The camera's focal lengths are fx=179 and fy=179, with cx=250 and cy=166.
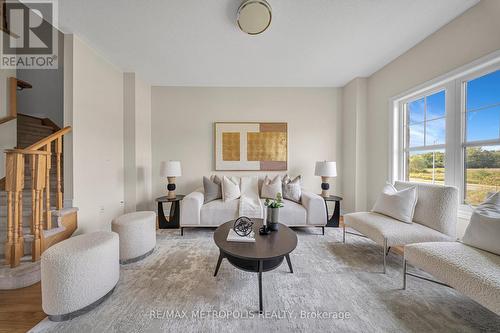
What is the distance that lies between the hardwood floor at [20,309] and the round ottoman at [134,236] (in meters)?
0.61

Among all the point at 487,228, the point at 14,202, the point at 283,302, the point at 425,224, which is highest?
the point at 14,202

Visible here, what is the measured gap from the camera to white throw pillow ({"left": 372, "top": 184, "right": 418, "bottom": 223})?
1.97 metres

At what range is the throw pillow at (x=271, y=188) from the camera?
3.07 metres

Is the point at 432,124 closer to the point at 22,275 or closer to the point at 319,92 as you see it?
the point at 319,92

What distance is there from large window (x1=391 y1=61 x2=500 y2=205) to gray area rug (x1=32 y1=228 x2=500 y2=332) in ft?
3.71

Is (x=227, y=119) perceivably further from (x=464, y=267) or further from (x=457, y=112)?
(x=464, y=267)

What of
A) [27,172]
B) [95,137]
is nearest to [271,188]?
[95,137]

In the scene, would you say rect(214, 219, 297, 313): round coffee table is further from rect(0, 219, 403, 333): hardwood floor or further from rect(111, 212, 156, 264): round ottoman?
rect(0, 219, 403, 333): hardwood floor

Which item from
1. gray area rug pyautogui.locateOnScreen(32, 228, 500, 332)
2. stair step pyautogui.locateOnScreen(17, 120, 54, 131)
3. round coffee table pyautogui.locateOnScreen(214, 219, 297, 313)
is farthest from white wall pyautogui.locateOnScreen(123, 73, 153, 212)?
round coffee table pyautogui.locateOnScreen(214, 219, 297, 313)

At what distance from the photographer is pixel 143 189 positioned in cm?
325

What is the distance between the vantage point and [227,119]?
3498 millimetres

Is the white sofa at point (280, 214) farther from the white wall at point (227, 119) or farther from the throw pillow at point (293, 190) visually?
the white wall at point (227, 119)

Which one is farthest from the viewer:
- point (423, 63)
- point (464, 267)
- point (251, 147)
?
point (251, 147)

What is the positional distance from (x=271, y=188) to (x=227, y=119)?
5.20 ft
